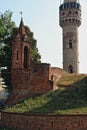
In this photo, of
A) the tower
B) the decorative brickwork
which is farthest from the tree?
the tower

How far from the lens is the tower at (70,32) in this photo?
43.3 meters

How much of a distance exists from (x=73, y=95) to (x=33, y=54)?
10446mm

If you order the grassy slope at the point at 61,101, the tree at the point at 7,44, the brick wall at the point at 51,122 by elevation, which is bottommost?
the brick wall at the point at 51,122

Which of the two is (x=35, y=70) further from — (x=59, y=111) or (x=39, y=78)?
(x=59, y=111)

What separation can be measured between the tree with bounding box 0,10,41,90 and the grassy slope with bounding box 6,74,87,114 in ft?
24.8

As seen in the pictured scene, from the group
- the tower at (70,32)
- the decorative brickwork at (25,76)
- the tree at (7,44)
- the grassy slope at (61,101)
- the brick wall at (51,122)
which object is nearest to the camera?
the brick wall at (51,122)

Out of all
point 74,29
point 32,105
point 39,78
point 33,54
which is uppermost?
point 74,29

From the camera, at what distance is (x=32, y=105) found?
23828mm

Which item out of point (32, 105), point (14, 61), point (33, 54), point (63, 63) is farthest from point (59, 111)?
point (63, 63)

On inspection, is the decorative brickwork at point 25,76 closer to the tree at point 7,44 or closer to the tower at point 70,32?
the tree at point 7,44

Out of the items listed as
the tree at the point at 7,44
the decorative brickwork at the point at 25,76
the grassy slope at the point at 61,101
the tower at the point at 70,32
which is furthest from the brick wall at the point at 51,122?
the tower at the point at 70,32

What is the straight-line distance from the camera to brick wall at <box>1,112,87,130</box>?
69.8 ft

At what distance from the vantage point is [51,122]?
21.6 metres

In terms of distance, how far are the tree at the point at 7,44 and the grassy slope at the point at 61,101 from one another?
7.57 m
